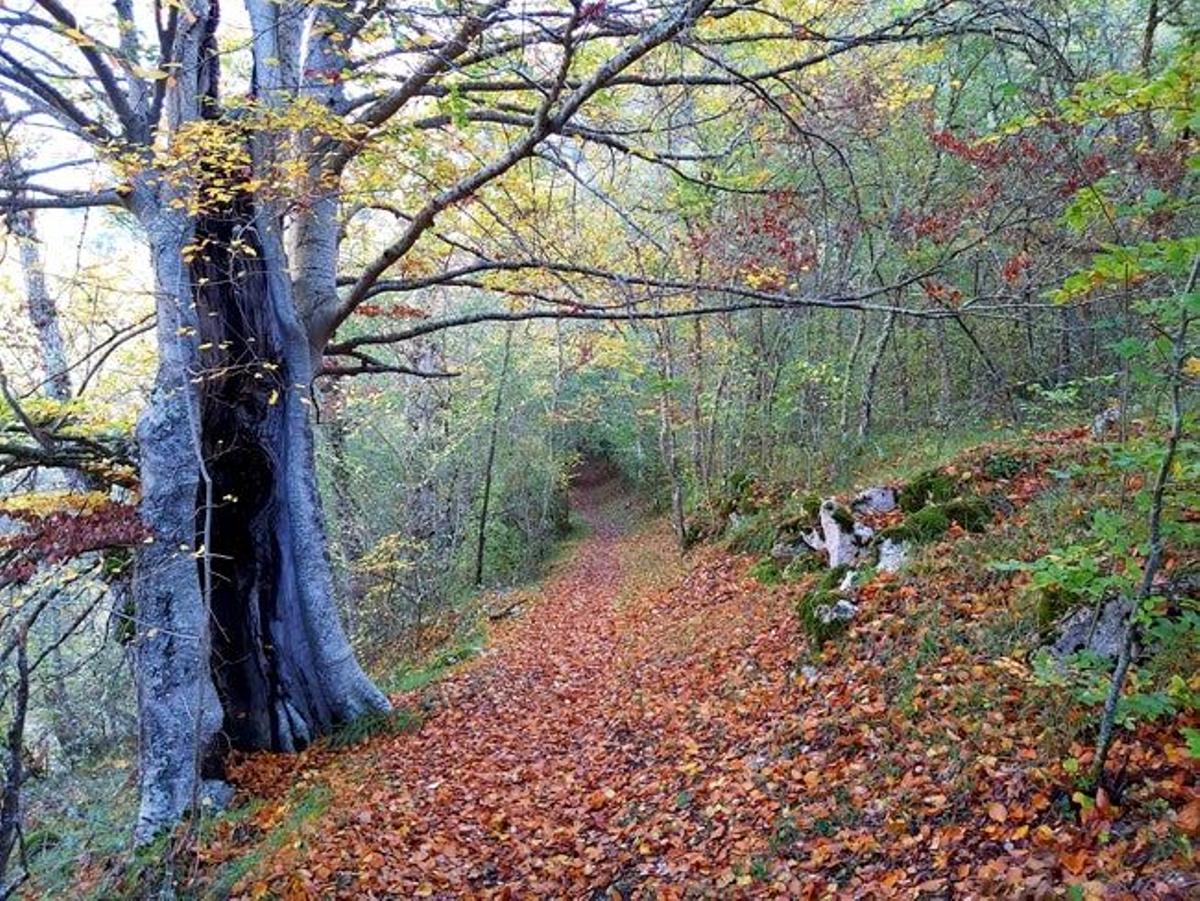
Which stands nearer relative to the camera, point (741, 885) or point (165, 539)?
point (741, 885)

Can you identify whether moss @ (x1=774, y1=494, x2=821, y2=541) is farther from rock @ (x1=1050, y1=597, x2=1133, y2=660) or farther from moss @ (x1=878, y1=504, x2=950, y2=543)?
rock @ (x1=1050, y1=597, x2=1133, y2=660)

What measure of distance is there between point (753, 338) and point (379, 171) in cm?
847

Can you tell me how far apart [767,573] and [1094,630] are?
4.95 metres

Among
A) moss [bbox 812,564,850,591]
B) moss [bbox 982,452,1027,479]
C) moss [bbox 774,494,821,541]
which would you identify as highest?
moss [bbox 982,452,1027,479]

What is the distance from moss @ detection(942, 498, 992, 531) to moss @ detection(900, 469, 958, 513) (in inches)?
14.0

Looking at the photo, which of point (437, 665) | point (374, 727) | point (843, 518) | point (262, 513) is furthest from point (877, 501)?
point (437, 665)

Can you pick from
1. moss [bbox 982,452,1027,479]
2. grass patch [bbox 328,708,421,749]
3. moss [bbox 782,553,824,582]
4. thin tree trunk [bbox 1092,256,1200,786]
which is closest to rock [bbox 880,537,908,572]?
moss [bbox 982,452,1027,479]

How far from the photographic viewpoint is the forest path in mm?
4363

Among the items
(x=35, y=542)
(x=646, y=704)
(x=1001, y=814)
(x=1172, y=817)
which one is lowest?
(x=646, y=704)

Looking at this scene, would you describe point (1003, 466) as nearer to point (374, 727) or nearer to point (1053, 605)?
point (1053, 605)

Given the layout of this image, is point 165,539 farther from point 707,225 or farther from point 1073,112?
point 707,225

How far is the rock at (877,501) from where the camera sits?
7.45 meters

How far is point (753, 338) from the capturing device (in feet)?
43.0

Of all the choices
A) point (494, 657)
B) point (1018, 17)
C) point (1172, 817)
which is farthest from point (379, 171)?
point (494, 657)
